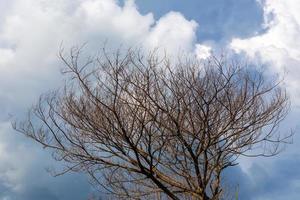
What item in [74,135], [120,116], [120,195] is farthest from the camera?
[120,195]

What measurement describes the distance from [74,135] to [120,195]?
62.6 inches

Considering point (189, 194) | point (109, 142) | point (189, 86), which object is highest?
point (189, 86)

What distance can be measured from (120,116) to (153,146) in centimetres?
104

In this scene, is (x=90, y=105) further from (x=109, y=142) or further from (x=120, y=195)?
(x=120, y=195)

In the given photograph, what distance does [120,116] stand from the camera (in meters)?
8.12

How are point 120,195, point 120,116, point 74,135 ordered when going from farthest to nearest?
point 120,195 → point 74,135 → point 120,116

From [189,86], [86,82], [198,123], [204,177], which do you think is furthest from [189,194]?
[86,82]

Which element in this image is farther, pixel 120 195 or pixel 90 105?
pixel 120 195

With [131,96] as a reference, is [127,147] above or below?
below

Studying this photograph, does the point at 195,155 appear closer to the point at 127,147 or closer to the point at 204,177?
the point at 204,177

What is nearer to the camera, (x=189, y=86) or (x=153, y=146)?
(x=189, y=86)

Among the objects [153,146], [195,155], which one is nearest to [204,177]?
[195,155]

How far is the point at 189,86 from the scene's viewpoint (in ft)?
27.2

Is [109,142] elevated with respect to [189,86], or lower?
lower
